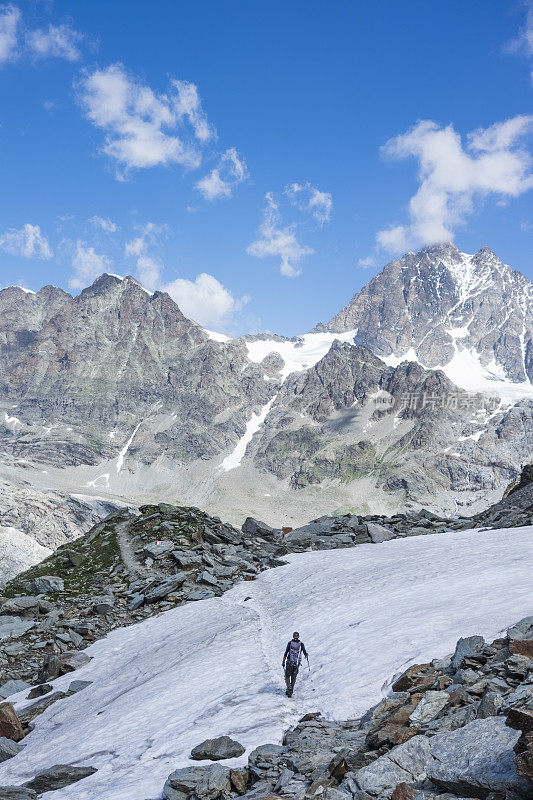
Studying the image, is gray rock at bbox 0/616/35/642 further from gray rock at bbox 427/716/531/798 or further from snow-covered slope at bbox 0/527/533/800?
gray rock at bbox 427/716/531/798

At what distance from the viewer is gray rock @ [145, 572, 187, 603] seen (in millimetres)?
36812

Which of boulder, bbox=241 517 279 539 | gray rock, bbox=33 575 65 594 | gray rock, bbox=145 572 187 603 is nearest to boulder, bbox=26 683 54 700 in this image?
gray rock, bbox=145 572 187 603

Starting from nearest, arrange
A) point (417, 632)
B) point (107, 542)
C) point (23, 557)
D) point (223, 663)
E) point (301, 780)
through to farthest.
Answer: point (301, 780), point (417, 632), point (223, 663), point (107, 542), point (23, 557)

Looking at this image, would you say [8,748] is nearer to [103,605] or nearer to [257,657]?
[257,657]

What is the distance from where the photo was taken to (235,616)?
30.2 metres

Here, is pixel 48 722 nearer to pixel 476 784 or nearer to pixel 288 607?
pixel 288 607

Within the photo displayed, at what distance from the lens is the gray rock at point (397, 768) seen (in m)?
10.7

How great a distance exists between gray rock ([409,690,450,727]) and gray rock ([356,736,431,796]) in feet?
5.27

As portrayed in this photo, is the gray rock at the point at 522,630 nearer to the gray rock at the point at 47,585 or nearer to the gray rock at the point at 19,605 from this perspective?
the gray rock at the point at 19,605

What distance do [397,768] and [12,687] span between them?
2403cm

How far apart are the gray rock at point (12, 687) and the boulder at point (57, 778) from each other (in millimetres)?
11666

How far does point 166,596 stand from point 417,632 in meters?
21.2

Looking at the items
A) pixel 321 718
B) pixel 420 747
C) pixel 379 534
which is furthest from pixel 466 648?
pixel 379 534

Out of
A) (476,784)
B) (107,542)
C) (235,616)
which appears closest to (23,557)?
(107,542)
